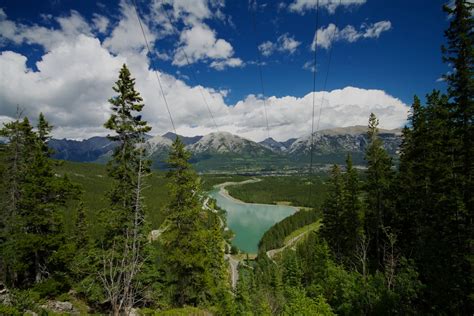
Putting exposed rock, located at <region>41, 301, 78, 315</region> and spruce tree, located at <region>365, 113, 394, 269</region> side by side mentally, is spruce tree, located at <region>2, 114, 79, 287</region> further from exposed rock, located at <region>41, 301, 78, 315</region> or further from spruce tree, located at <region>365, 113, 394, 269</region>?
spruce tree, located at <region>365, 113, 394, 269</region>

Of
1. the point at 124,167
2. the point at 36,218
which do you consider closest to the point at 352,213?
the point at 124,167

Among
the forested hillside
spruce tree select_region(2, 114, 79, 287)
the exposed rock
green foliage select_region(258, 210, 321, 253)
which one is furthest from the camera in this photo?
green foliage select_region(258, 210, 321, 253)

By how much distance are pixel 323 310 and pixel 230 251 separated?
62922 mm

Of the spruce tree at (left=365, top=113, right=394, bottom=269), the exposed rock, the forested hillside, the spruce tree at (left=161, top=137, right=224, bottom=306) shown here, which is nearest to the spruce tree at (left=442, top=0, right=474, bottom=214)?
the forested hillside

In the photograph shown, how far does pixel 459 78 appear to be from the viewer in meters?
13.2

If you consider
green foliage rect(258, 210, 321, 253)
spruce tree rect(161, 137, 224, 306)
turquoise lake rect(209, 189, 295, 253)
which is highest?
spruce tree rect(161, 137, 224, 306)

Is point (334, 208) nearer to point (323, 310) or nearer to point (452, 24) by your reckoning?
point (323, 310)

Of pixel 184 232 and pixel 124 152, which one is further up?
pixel 124 152

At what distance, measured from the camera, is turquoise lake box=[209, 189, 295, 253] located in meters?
89.7

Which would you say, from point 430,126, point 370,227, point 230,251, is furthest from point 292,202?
point 430,126

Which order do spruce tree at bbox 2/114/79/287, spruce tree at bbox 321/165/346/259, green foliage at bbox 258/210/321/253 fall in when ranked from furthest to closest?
green foliage at bbox 258/210/321/253, spruce tree at bbox 321/165/346/259, spruce tree at bbox 2/114/79/287

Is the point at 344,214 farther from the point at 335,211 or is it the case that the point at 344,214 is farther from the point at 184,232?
the point at 184,232

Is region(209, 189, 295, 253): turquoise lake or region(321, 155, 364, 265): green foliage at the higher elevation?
region(321, 155, 364, 265): green foliage

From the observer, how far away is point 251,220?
120 metres
